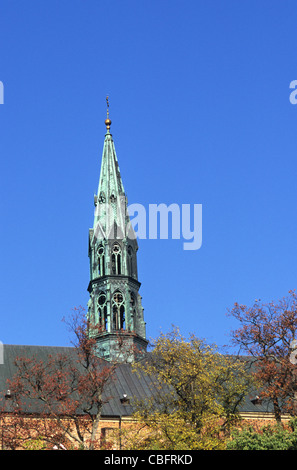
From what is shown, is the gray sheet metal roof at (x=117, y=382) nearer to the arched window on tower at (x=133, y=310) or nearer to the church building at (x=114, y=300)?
the church building at (x=114, y=300)

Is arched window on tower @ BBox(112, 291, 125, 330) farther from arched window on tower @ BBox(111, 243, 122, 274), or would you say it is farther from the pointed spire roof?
the pointed spire roof

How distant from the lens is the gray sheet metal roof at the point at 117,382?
59656 millimetres

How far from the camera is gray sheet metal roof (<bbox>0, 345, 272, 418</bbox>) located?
5966 centimetres

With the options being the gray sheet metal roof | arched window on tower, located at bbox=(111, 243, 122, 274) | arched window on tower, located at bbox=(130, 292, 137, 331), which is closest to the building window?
arched window on tower, located at bbox=(111, 243, 122, 274)

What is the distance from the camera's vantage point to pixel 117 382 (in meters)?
62.8

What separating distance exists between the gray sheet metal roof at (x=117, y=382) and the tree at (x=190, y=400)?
7598 millimetres

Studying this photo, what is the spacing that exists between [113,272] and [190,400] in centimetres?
2390

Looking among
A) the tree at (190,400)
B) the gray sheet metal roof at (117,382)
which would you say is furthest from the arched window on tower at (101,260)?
the tree at (190,400)

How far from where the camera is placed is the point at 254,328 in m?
51.3

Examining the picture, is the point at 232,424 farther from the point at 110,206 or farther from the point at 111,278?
the point at 110,206

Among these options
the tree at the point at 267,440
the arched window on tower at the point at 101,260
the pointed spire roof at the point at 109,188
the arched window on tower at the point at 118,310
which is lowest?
the tree at the point at 267,440

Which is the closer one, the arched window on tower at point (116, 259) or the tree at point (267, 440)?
the tree at point (267, 440)

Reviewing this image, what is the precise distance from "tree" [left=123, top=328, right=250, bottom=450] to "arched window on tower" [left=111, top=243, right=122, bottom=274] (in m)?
19.8
